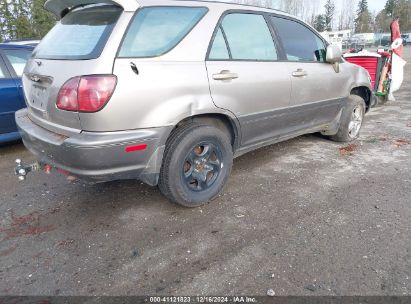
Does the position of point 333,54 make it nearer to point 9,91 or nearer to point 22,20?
point 9,91

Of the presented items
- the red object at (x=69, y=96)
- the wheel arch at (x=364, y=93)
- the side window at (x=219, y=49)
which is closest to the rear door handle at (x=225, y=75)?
the side window at (x=219, y=49)

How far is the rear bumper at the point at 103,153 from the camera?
2400 millimetres

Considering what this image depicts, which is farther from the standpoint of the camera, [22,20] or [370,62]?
[22,20]

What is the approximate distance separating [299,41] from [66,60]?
8.87 feet

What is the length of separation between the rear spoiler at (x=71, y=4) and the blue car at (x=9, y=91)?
175 cm

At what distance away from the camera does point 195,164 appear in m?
3.08

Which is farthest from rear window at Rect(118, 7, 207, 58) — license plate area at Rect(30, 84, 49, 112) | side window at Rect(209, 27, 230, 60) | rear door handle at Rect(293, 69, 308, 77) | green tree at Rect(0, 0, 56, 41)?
green tree at Rect(0, 0, 56, 41)

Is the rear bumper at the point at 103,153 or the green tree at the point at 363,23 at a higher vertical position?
the green tree at the point at 363,23

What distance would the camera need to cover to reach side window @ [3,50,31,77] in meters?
4.73

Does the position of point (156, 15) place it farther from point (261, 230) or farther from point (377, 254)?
point (377, 254)

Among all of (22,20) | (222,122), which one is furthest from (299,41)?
(22,20)

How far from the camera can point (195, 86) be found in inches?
110

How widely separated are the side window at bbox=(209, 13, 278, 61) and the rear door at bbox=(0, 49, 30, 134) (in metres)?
3.15

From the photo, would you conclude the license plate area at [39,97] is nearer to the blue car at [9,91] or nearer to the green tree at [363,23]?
the blue car at [9,91]
